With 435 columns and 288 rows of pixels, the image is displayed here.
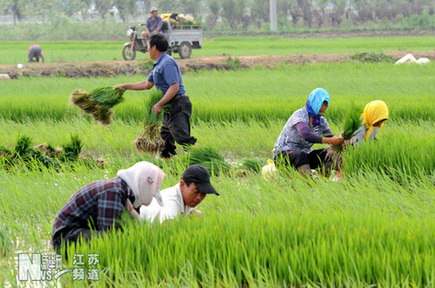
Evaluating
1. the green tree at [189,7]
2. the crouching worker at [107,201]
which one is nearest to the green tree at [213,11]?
the green tree at [189,7]

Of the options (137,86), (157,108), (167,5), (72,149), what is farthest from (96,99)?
(167,5)

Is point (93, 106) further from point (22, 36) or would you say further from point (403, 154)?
point (22, 36)

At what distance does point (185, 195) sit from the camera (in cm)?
347

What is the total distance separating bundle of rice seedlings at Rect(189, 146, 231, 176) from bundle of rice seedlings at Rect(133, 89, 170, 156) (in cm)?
39

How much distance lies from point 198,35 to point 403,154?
546 inches

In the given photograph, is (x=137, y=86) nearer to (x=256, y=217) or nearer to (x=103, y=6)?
(x=256, y=217)

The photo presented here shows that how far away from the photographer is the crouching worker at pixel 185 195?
11.1ft

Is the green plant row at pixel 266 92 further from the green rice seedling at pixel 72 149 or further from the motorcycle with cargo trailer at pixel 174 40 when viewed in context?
the motorcycle with cargo trailer at pixel 174 40

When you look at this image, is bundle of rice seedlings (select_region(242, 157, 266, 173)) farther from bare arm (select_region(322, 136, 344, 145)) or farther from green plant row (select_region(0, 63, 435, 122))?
green plant row (select_region(0, 63, 435, 122))

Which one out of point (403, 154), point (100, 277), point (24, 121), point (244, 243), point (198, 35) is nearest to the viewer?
point (100, 277)

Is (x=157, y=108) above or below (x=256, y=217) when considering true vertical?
above

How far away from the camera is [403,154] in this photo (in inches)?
196

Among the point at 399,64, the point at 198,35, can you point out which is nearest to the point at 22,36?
the point at 198,35

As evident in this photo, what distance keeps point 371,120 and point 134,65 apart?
36.1 feet
